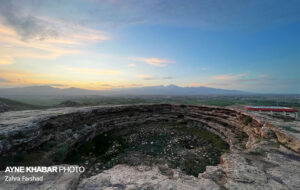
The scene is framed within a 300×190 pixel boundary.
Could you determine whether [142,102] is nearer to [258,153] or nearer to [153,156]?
[153,156]

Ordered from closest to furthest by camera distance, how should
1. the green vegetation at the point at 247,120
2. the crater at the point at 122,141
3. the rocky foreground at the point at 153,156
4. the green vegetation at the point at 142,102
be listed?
the rocky foreground at the point at 153,156, the crater at the point at 122,141, the green vegetation at the point at 247,120, the green vegetation at the point at 142,102

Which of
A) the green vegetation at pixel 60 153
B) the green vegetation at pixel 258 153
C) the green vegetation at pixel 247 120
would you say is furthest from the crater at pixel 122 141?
the green vegetation at pixel 258 153

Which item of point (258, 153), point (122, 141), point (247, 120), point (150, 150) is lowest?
point (122, 141)

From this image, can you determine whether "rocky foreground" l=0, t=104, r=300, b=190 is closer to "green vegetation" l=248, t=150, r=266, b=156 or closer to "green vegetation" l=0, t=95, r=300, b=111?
"green vegetation" l=248, t=150, r=266, b=156

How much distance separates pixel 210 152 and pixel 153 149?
14.3ft

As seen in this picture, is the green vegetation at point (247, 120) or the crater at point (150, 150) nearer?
the crater at point (150, 150)

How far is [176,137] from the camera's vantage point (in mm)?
12969

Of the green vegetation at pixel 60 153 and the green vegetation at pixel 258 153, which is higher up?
the green vegetation at pixel 258 153

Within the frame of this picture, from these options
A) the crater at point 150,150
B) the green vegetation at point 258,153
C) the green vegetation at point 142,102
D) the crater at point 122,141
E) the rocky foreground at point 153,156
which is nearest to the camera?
the rocky foreground at point 153,156

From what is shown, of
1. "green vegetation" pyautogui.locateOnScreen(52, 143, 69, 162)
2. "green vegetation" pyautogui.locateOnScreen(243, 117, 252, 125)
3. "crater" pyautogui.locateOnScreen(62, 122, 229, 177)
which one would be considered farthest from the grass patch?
"green vegetation" pyautogui.locateOnScreen(52, 143, 69, 162)

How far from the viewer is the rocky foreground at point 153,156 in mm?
3889

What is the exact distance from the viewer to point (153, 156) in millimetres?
8875

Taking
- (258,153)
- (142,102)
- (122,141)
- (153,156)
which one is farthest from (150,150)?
(142,102)

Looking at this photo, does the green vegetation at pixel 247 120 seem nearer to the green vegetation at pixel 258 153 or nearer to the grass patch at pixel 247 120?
the grass patch at pixel 247 120
